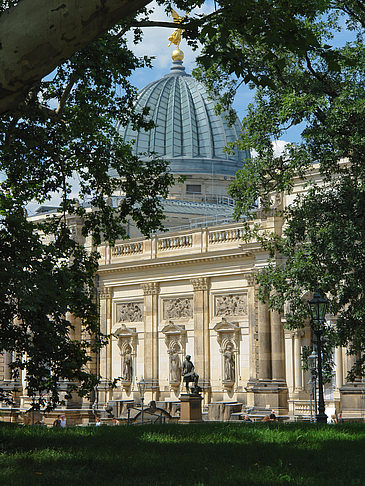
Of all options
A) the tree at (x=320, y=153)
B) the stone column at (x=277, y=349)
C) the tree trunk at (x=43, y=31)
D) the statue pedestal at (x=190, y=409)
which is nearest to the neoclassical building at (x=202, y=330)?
the stone column at (x=277, y=349)

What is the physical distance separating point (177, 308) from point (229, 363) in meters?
5.15

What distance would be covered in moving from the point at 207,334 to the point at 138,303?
608 centimetres

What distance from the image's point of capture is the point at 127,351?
151 feet

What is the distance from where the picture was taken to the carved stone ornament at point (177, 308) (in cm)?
4347

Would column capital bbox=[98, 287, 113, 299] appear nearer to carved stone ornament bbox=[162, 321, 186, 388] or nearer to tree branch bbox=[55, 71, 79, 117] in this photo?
carved stone ornament bbox=[162, 321, 186, 388]

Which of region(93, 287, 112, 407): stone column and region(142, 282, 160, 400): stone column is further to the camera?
region(93, 287, 112, 407): stone column

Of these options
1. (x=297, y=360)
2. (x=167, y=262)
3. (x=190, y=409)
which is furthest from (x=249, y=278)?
(x=190, y=409)

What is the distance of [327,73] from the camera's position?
20.4 metres

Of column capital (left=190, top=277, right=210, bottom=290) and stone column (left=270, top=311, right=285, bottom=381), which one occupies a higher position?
column capital (left=190, top=277, right=210, bottom=290)

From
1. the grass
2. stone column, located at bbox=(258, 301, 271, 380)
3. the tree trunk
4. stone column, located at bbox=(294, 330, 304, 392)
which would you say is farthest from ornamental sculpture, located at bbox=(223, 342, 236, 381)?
the tree trunk

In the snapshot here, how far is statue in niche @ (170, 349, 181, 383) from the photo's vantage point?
140 feet

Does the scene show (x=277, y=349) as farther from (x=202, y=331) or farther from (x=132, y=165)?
(x=132, y=165)

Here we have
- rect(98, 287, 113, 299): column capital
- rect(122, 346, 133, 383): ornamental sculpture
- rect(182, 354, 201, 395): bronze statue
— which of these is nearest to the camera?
rect(182, 354, 201, 395): bronze statue

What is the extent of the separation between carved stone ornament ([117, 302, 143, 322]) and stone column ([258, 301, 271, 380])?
9.75 meters
